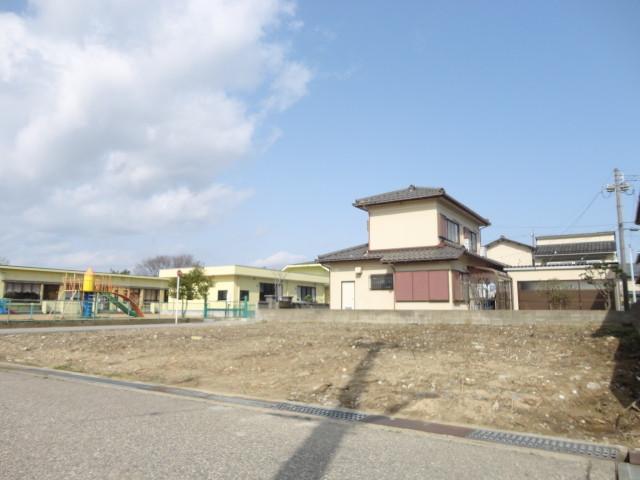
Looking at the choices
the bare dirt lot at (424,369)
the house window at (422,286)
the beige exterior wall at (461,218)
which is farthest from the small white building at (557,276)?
the bare dirt lot at (424,369)

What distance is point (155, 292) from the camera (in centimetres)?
4138

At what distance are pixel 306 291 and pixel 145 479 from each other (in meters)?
41.5

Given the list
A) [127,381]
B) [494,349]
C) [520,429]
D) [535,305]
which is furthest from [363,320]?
[520,429]

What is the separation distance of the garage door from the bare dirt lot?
23.1 feet

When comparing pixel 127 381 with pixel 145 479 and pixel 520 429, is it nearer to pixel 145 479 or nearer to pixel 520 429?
pixel 145 479

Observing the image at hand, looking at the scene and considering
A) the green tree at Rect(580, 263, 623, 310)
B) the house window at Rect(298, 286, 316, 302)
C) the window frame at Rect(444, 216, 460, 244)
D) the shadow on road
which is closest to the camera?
the shadow on road

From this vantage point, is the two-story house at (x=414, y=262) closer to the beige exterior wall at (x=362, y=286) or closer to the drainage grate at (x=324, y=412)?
the beige exterior wall at (x=362, y=286)

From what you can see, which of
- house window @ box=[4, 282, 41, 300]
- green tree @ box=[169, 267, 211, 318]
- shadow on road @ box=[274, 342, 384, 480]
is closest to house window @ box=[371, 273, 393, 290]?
green tree @ box=[169, 267, 211, 318]

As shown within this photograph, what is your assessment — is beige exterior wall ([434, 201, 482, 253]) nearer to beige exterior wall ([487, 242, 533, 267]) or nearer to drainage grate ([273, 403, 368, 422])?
beige exterior wall ([487, 242, 533, 267])

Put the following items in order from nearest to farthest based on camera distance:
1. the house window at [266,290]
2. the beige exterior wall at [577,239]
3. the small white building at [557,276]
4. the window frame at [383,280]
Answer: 1. the small white building at [557,276]
2. the window frame at [383,280]
3. the beige exterior wall at [577,239]
4. the house window at [266,290]

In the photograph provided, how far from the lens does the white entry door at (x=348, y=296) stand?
22844 millimetres

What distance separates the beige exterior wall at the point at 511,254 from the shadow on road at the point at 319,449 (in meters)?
32.4

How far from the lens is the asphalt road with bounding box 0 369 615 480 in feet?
11.9

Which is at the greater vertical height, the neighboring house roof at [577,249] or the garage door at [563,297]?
the neighboring house roof at [577,249]
